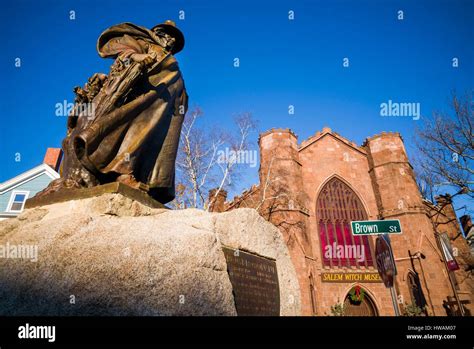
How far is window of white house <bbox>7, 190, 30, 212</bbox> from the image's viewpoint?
57.3ft

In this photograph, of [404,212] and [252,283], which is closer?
[252,283]

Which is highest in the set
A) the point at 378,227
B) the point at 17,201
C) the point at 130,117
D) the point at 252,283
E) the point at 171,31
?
the point at 17,201

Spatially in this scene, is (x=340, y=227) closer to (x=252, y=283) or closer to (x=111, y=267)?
(x=252, y=283)

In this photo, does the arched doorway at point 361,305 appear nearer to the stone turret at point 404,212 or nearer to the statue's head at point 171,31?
the stone turret at point 404,212

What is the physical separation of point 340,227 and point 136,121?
22990 millimetres

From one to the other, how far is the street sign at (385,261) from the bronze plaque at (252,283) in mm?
3906

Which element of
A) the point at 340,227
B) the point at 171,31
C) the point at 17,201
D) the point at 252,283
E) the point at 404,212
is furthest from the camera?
the point at 340,227

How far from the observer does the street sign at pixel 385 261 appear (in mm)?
6320

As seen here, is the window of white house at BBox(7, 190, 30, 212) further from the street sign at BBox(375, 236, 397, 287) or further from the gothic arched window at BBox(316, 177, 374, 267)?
the gothic arched window at BBox(316, 177, 374, 267)

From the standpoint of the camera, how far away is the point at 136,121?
3641 millimetres

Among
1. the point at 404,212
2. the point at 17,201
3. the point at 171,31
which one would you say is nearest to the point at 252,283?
the point at 171,31

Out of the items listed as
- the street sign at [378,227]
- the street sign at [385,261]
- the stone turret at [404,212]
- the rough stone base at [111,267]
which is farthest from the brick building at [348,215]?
the rough stone base at [111,267]

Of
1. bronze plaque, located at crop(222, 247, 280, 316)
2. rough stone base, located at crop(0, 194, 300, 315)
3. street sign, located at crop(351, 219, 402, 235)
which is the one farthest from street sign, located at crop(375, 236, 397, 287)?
rough stone base, located at crop(0, 194, 300, 315)
